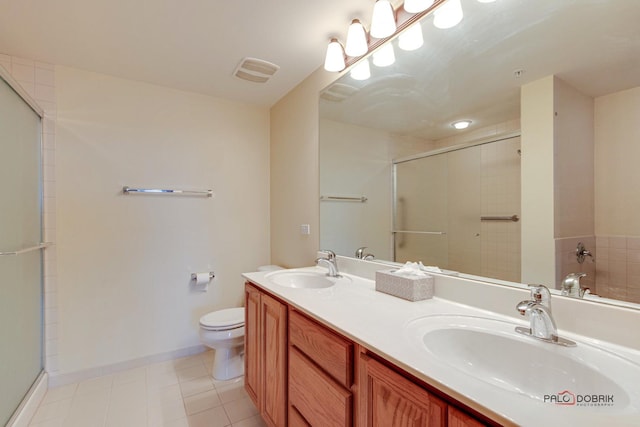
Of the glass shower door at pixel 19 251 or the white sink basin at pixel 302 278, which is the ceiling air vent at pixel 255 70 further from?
the white sink basin at pixel 302 278

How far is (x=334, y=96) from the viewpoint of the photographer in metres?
1.97

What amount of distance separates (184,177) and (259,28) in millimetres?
1353

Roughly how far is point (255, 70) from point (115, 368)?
2.49m

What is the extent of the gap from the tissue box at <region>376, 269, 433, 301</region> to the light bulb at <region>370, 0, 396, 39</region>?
3.96 feet

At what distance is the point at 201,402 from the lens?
5.80ft

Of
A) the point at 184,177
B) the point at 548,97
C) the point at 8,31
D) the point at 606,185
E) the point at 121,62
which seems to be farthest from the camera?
Answer: the point at 184,177

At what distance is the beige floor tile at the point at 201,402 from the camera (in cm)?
170

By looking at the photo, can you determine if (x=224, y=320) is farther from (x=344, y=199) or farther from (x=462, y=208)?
(x=462, y=208)

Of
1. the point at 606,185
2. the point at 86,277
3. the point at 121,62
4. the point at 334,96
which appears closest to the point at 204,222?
the point at 86,277

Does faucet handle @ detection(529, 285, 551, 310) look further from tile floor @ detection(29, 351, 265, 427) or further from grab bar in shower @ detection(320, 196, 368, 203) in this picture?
tile floor @ detection(29, 351, 265, 427)

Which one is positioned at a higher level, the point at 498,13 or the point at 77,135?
the point at 498,13

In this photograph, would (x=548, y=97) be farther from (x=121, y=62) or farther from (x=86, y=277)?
(x=86, y=277)

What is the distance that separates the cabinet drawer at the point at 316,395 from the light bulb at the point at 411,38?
1556 mm

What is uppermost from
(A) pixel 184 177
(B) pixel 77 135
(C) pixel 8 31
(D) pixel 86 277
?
(C) pixel 8 31
